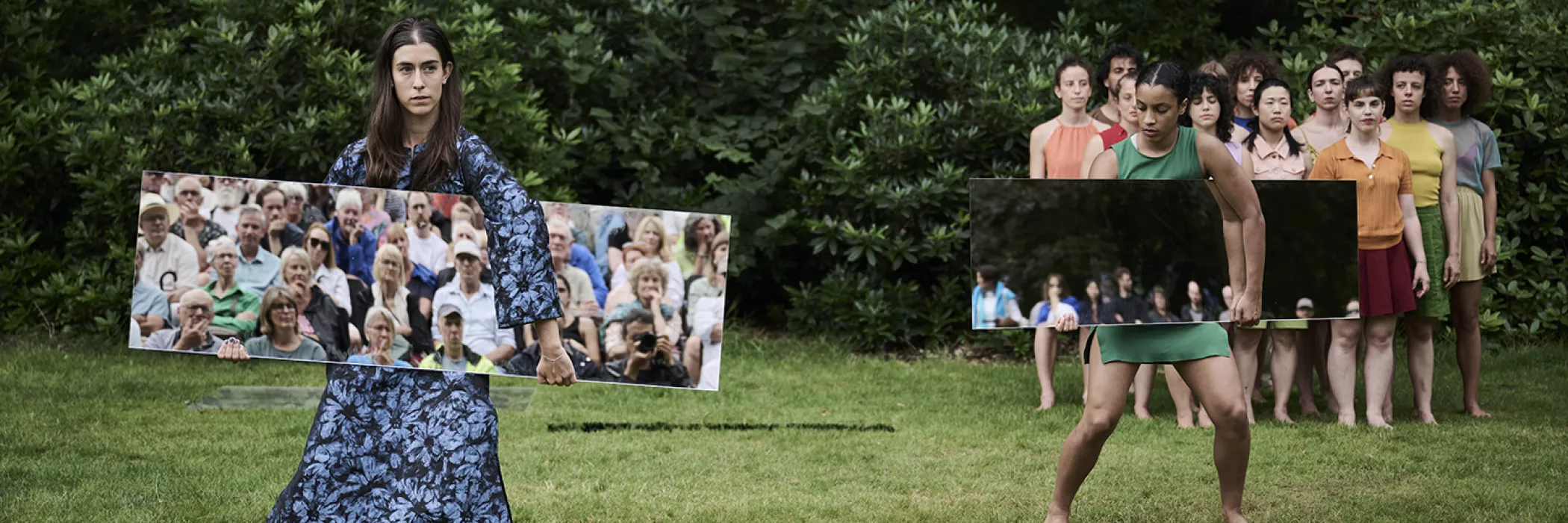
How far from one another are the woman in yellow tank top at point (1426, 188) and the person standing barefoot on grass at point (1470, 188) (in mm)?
144

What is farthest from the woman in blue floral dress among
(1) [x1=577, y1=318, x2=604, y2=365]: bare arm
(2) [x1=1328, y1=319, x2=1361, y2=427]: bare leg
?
(2) [x1=1328, y1=319, x2=1361, y2=427]: bare leg

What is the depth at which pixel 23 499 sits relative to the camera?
5.69 metres

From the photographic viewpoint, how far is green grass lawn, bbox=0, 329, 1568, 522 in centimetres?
573

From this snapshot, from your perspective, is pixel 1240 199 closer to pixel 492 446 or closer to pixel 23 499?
pixel 492 446

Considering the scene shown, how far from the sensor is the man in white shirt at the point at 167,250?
13.6 ft

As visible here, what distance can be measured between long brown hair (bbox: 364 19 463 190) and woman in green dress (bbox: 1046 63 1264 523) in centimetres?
206

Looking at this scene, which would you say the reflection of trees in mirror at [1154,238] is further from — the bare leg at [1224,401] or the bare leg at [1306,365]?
the bare leg at [1306,365]

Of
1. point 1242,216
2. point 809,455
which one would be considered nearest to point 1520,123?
point 809,455

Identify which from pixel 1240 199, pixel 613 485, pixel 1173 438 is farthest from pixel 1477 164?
pixel 613 485

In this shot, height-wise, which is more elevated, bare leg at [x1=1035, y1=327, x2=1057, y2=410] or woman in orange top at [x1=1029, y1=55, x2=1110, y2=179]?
woman in orange top at [x1=1029, y1=55, x2=1110, y2=179]

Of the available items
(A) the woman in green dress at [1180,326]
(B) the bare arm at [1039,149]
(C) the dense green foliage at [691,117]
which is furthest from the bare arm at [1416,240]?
(C) the dense green foliage at [691,117]

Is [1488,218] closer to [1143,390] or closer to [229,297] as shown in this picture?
[1143,390]

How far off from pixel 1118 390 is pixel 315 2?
6.85m

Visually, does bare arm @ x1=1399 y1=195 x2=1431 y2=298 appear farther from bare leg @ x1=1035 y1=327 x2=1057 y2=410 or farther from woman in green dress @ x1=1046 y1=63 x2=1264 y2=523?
woman in green dress @ x1=1046 y1=63 x2=1264 y2=523
